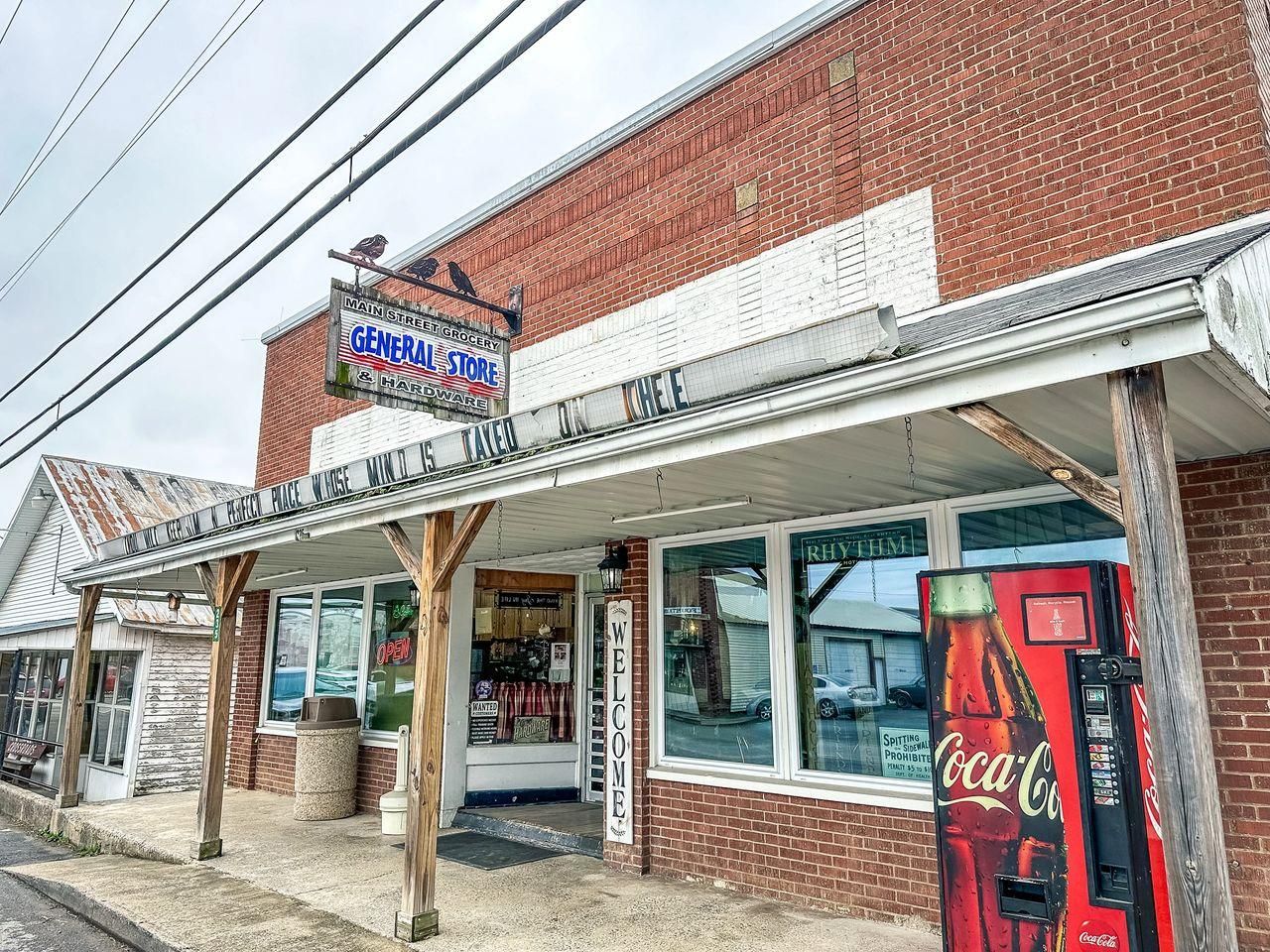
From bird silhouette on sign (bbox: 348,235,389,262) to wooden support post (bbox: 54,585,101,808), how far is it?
6449 mm

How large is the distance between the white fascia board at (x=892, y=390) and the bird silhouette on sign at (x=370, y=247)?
3589 millimetres

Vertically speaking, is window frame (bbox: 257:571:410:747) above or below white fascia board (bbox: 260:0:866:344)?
below

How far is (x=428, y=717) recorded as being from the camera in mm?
5805

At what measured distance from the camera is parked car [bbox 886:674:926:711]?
5.74 meters

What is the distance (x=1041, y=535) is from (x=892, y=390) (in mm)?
2469

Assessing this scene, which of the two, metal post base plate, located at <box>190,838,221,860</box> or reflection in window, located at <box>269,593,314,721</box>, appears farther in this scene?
reflection in window, located at <box>269,593,314,721</box>

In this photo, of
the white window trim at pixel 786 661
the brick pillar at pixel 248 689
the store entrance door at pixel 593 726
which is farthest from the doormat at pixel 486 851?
the brick pillar at pixel 248 689

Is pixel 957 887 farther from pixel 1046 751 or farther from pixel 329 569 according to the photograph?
pixel 329 569


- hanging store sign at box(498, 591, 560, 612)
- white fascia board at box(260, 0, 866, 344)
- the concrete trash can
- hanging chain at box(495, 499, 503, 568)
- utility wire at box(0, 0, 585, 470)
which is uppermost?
white fascia board at box(260, 0, 866, 344)

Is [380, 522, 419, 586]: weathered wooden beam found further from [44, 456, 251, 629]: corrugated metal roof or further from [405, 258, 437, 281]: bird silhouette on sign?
[44, 456, 251, 629]: corrugated metal roof

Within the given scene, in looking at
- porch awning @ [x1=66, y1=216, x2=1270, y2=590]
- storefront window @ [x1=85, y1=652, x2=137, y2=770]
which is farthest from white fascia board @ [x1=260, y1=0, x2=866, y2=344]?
storefront window @ [x1=85, y1=652, x2=137, y2=770]

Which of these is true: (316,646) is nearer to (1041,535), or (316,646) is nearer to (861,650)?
(861,650)

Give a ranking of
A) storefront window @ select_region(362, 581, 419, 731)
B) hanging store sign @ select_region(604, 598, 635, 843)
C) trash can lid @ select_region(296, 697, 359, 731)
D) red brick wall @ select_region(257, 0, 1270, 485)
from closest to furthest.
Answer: red brick wall @ select_region(257, 0, 1270, 485)
hanging store sign @ select_region(604, 598, 635, 843)
trash can lid @ select_region(296, 697, 359, 731)
storefront window @ select_region(362, 581, 419, 731)

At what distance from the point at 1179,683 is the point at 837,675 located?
11.9ft
